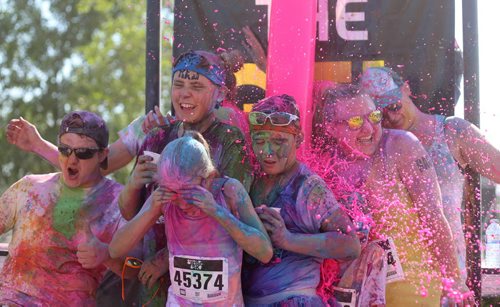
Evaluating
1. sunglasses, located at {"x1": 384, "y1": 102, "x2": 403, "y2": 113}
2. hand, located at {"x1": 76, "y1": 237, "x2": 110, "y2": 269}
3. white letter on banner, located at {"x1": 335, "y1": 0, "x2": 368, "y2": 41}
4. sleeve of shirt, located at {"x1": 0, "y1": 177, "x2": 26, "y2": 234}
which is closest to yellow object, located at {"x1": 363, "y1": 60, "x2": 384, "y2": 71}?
white letter on banner, located at {"x1": 335, "y1": 0, "x2": 368, "y2": 41}

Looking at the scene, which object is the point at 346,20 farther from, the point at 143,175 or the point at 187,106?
the point at 143,175

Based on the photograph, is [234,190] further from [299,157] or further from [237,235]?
[299,157]

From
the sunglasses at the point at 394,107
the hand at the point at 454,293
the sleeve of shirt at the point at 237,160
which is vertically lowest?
the hand at the point at 454,293

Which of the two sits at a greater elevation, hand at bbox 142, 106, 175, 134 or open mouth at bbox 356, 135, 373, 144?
hand at bbox 142, 106, 175, 134

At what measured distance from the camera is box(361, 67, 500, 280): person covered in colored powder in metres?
3.70

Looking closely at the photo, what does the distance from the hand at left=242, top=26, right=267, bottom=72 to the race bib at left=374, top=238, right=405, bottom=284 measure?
122 centimetres

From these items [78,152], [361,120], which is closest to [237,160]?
[361,120]

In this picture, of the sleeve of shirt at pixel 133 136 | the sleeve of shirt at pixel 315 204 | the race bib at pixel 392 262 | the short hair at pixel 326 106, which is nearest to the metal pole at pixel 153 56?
the sleeve of shirt at pixel 133 136

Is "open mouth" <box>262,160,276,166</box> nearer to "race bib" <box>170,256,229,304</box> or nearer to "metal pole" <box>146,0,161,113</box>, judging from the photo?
"race bib" <box>170,256,229,304</box>

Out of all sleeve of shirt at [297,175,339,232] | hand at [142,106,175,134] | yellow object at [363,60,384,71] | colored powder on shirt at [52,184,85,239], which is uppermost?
yellow object at [363,60,384,71]

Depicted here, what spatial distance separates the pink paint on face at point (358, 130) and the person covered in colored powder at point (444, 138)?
23cm

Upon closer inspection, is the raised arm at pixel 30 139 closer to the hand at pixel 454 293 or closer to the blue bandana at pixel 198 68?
the blue bandana at pixel 198 68

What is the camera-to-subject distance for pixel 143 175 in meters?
3.00

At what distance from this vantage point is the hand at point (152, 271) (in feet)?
10.3
